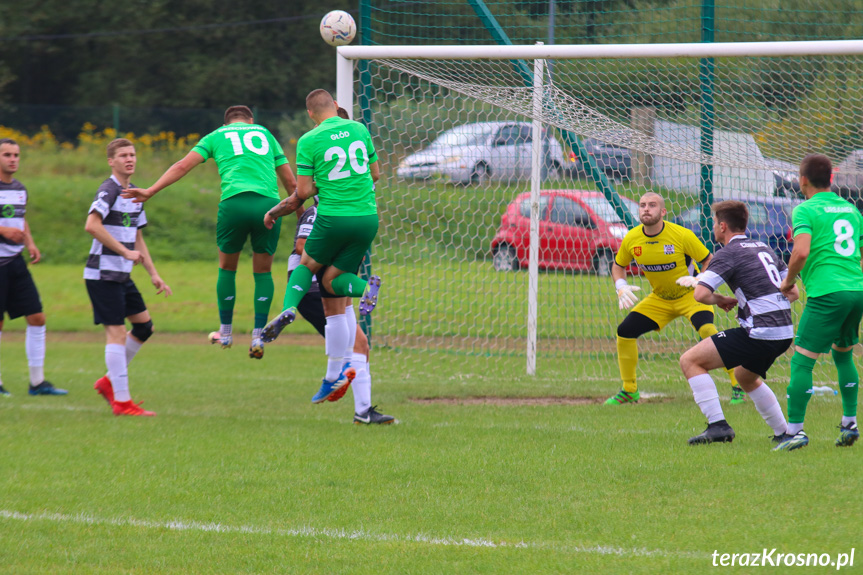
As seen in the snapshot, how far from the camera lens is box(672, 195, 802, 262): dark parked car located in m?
9.65

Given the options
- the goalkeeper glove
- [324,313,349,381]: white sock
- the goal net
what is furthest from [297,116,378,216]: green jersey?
the goalkeeper glove

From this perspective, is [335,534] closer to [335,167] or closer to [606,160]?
[335,167]

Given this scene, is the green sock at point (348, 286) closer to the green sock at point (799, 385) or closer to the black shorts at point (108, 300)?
the black shorts at point (108, 300)

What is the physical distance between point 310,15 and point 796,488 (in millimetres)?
33498

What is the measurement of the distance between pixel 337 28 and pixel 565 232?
12.3 feet

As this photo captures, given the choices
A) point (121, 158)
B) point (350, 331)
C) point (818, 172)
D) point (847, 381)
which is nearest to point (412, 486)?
point (350, 331)

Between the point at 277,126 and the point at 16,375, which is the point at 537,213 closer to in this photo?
the point at 16,375

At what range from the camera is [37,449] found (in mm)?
6609

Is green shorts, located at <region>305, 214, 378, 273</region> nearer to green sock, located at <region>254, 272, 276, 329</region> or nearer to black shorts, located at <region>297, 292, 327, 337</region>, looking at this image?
green sock, located at <region>254, 272, 276, 329</region>

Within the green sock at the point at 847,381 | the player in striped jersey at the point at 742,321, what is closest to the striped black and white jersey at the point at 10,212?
the player in striped jersey at the point at 742,321

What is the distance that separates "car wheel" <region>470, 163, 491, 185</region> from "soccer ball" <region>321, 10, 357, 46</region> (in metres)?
2.51

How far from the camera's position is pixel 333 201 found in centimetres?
666

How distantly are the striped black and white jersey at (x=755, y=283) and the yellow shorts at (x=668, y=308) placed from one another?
2050 mm

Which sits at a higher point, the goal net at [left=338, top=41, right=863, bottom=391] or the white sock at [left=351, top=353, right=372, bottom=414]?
the goal net at [left=338, top=41, right=863, bottom=391]
